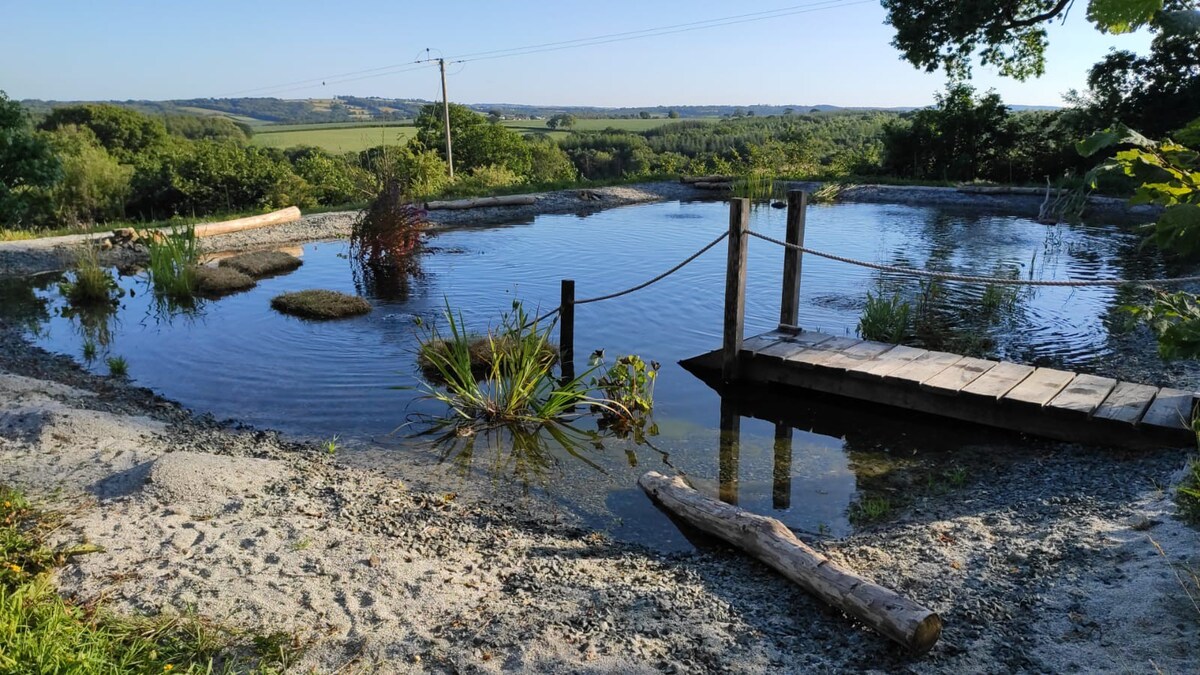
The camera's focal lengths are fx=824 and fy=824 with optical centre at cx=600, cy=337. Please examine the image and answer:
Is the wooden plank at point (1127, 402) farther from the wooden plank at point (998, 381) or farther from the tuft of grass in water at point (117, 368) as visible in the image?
the tuft of grass in water at point (117, 368)

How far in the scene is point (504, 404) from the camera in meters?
5.92

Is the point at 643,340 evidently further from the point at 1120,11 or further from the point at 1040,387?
the point at 1120,11

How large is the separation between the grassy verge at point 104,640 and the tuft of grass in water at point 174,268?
7.25m

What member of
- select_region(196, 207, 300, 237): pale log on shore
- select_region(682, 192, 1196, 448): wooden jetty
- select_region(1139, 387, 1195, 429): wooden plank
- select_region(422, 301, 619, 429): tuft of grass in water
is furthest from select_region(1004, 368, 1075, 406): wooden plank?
select_region(196, 207, 300, 237): pale log on shore

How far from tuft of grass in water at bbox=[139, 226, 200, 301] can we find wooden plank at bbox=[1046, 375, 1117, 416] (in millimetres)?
9011

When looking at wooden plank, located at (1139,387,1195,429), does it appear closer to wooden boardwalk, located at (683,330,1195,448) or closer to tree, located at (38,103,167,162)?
wooden boardwalk, located at (683,330,1195,448)

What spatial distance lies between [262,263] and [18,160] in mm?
6238

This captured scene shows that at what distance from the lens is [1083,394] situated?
5.38 metres

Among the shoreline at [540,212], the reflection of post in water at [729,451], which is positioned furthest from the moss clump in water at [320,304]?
the reflection of post in water at [729,451]

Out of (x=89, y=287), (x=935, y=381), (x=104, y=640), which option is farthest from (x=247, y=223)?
(x=104, y=640)

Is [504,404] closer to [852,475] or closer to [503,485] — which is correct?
[503,485]

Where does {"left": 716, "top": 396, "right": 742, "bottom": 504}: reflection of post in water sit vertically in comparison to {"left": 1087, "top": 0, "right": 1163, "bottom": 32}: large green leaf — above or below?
below

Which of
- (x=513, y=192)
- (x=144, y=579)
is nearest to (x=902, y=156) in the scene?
(x=513, y=192)

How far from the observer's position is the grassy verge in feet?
7.88
